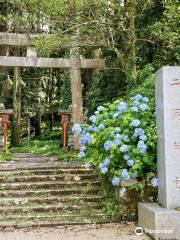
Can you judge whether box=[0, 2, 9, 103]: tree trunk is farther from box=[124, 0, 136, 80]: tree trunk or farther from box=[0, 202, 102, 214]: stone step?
box=[0, 202, 102, 214]: stone step

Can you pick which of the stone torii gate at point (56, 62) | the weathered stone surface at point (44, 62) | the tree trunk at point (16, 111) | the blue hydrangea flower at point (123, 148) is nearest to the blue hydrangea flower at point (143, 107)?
the blue hydrangea flower at point (123, 148)

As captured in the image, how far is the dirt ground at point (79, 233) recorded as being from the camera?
5.64 m

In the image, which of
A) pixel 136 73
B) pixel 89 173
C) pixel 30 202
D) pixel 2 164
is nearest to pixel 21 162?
pixel 2 164

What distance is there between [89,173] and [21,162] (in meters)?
1.99

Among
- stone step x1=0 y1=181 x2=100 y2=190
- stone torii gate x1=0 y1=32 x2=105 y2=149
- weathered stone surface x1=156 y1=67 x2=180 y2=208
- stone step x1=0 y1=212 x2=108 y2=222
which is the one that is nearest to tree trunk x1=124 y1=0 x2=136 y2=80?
stone torii gate x1=0 y1=32 x2=105 y2=149

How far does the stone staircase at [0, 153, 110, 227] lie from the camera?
21.5 ft

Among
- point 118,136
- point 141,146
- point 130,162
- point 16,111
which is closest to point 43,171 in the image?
point 118,136

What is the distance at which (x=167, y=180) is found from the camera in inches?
217

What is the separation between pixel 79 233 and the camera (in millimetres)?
5891

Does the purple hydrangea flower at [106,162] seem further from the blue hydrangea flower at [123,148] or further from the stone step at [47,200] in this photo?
the stone step at [47,200]

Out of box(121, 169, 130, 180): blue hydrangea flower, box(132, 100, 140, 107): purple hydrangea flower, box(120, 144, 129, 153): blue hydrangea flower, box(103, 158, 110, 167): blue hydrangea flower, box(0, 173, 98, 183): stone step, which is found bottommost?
box(0, 173, 98, 183): stone step

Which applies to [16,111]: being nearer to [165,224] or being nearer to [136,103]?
[136,103]

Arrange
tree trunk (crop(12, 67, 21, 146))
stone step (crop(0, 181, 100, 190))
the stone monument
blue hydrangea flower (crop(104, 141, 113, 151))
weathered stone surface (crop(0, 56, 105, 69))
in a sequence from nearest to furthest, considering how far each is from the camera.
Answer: the stone monument → blue hydrangea flower (crop(104, 141, 113, 151)) → stone step (crop(0, 181, 100, 190)) → weathered stone surface (crop(0, 56, 105, 69)) → tree trunk (crop(12, 67, 21, 146))

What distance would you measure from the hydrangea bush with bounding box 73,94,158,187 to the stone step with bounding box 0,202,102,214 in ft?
2.09
